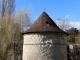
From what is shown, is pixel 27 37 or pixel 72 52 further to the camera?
pixel 72 52

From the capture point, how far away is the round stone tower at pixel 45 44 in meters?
16.5

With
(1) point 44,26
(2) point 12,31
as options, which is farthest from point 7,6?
(1) point 44,26

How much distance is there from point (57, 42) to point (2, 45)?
885 cm

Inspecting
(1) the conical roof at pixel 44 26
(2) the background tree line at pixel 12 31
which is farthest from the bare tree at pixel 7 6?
(1) the conical roof at pixel 44 26

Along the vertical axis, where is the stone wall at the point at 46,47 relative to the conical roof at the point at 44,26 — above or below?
below

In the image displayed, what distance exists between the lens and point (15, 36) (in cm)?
2436

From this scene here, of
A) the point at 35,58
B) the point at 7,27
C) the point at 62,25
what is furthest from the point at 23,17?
the point at 62,25

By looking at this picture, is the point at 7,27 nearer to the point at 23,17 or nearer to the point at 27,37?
the point at 23,17

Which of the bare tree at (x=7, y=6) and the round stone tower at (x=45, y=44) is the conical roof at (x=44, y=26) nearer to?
the round stone tower at (x=45, y=44)

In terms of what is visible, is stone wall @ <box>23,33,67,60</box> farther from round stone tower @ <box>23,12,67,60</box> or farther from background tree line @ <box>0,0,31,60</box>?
background tree line @ <box>0,0,31,60</box>

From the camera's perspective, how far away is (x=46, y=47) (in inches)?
652

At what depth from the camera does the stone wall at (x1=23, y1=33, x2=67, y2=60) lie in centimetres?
1652

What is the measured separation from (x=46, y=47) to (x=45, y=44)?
0.88 ft

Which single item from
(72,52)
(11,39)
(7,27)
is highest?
(7,27)
